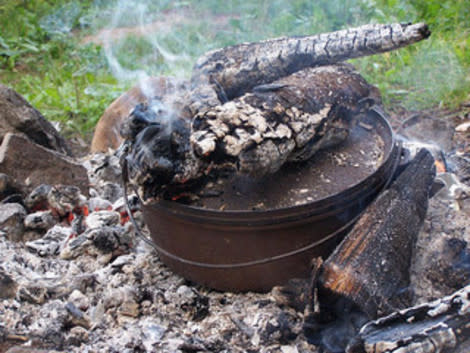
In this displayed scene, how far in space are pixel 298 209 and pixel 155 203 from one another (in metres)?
0.65

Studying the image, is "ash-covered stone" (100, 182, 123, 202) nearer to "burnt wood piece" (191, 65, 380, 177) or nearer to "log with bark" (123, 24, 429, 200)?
"log with bark" (123, 24, 429, 200)

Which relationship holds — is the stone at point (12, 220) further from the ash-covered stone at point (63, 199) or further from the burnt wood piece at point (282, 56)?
the burnt wood piece at point (282, 56)

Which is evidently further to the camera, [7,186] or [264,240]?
[7,186]

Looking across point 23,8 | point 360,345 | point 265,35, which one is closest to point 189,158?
point 360,345

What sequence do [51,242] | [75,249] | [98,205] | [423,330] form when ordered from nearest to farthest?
[423,330] < [75,249] < [51,242] < [98,205]

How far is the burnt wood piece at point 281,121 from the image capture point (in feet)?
6.16

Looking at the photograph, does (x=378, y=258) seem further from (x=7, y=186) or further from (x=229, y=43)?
(x=229, y=43)

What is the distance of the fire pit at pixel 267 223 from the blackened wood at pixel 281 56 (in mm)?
663

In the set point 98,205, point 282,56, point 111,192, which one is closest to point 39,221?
point 98,205

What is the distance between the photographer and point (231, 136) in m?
1.87

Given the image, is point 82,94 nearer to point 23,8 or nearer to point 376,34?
point 23,8

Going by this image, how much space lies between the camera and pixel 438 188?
111 inches

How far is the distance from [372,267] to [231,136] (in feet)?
2.62

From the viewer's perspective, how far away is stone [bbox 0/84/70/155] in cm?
320
